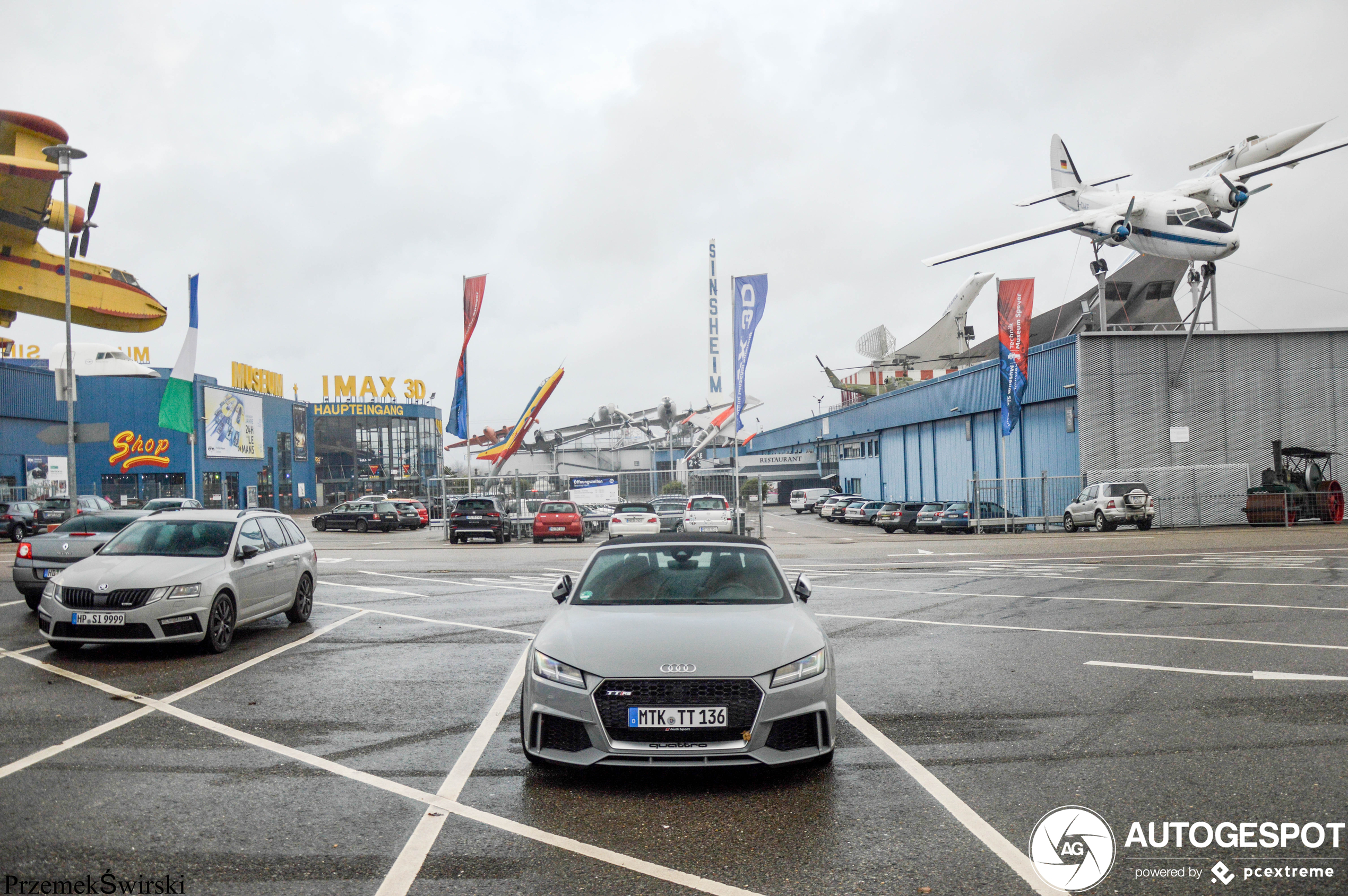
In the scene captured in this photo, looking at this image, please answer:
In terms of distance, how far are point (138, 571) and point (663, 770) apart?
634 cm

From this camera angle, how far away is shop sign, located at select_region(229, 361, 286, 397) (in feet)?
225

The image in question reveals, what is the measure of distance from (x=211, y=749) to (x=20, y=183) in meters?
19.8

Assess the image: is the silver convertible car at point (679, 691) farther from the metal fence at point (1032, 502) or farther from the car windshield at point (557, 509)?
the metal fence at point (1032, 502)

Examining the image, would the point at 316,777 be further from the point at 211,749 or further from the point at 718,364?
the point at 718,364

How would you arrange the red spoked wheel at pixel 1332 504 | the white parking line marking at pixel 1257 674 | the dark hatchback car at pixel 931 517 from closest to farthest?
the white parking line marking at pixel 1257 674, the red spoked wheel at pixel 1332 504, the dark hatchback car at pixel 931 517

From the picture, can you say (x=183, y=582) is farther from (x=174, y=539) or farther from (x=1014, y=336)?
(x=1014, y=336)

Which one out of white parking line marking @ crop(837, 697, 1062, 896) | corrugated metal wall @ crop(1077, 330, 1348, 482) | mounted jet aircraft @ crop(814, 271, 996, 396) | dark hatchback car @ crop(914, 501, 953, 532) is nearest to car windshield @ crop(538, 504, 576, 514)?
dark hatchback car @ crop(914, 501, 953, 532)

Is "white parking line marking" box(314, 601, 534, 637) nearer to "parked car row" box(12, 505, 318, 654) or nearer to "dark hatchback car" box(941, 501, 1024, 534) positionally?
"parked car row" box(12, 505, 318, 654)

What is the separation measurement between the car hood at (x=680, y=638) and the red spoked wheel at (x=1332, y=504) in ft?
108

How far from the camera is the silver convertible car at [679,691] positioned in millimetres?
4836

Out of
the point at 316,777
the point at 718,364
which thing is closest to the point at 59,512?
the point at 718,364

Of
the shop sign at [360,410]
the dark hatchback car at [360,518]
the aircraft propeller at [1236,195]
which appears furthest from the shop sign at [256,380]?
the aircraft propeller at [1236,195]

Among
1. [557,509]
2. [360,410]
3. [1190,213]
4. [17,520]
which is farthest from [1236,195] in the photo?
[360,410]

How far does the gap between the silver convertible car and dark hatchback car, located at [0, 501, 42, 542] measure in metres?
33.5
